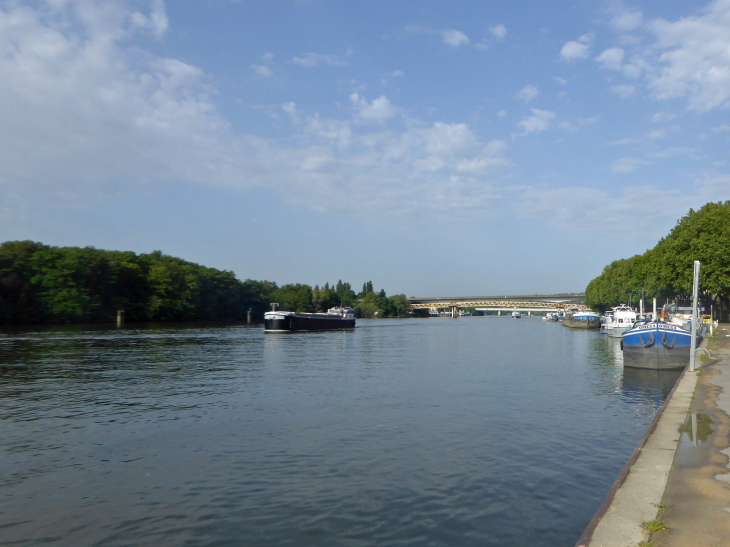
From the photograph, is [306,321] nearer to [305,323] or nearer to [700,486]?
[305,323]

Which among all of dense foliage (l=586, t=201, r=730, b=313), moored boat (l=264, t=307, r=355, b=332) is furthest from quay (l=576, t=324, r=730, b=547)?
moored boat (l=264, t=307, r=355, b=332)

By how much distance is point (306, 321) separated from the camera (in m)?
101

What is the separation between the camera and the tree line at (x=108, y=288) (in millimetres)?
98375

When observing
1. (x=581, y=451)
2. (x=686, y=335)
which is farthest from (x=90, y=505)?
(x=686, y=335)

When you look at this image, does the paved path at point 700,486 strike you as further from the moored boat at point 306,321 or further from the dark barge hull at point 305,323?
the dark barge hull at point 305,323

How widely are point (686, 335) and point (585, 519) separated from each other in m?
29.6

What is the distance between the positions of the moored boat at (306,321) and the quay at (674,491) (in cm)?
7862

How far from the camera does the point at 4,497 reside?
1167cm

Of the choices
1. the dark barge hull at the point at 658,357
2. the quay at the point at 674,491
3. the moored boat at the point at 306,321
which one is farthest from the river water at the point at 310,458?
the moored boat at the point at 306,321

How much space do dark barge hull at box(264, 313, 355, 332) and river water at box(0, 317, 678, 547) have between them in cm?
5966

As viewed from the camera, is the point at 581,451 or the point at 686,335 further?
the point at 686,335

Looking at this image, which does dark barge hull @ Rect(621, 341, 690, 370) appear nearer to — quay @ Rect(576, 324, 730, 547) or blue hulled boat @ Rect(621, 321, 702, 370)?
blue hulled boat @ Rect(621, 321, 702, 370)

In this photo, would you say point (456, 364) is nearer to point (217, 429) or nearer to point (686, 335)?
point (686, 335)

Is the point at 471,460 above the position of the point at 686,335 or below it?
below
